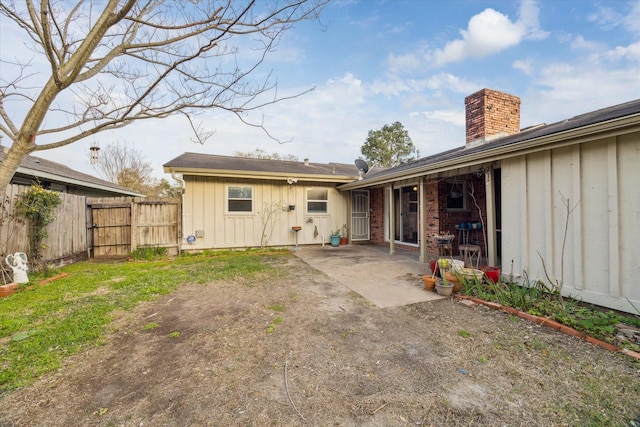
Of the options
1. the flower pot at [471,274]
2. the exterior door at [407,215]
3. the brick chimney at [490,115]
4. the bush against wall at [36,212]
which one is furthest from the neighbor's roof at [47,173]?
the brick chimney at [490,115]

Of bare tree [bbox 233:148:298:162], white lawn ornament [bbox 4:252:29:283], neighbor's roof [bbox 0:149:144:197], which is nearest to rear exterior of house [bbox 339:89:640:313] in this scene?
white lawn ornament [bbox 4:252:29:283]

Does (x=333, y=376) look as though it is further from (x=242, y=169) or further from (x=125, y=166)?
(x=125, y=166)

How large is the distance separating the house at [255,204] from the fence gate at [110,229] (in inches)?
65.3

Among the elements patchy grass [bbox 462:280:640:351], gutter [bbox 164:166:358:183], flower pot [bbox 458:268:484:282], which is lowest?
patchy grass [bbox 462:280:640:351]

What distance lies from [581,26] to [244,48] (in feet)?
28.7

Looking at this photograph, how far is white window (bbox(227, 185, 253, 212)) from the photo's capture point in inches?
332

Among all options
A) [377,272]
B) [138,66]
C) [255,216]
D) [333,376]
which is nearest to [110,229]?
[255,216]

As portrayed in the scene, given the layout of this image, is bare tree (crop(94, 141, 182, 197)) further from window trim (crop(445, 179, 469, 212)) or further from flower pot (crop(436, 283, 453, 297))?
flower pot (crop(436, 283, 453, 297))

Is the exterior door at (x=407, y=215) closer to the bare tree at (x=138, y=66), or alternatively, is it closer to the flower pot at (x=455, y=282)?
the flower pot at (x=455, y=282)

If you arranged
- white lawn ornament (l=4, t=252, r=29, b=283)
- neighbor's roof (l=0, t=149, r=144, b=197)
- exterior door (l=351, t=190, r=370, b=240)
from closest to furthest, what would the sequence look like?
white lawn ornament (l=4, t=252, r=29, b=283), neighbor's roof (l=0, t=149, r=144, b=197), exterior door (l=351, t=190, r=370, b=240)

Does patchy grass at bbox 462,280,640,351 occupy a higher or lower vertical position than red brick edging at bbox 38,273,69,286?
lower

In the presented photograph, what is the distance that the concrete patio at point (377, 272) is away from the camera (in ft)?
13.1

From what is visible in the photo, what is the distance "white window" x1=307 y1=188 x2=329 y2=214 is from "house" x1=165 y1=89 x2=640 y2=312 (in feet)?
0.12

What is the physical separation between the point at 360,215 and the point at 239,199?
14.9ft
